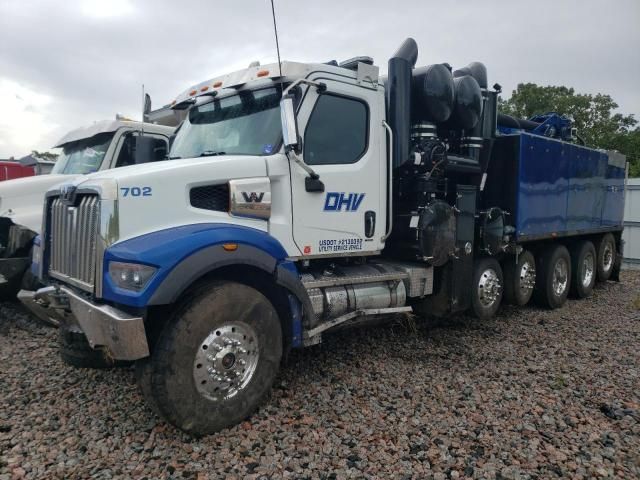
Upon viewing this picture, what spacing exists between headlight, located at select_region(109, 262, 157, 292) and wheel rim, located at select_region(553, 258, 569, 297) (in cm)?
672

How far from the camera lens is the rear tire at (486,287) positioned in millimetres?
6141

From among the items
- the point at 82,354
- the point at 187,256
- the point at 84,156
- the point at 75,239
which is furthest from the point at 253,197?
the point at 84,156

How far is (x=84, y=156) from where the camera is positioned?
7031mm

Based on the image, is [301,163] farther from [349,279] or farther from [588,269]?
[588,269]

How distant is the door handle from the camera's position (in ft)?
15.5

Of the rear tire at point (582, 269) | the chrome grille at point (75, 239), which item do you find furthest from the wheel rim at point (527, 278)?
the chrome grille at point (75, 239)

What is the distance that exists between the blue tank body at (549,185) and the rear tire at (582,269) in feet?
1.20

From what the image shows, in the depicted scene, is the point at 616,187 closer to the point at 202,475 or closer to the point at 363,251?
the point at 363,251

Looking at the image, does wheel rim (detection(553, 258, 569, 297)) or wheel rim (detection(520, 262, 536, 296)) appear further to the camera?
wheel rim (detection(553, 258, 569, 297))

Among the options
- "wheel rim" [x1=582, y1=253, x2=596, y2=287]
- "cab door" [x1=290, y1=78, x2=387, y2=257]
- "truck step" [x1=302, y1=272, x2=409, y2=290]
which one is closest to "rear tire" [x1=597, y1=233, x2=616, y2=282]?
"wheel rim" [x1=582, y1=253, x2=596, y2=287]

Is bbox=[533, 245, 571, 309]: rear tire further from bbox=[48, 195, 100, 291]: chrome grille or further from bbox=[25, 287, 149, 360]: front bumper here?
bbox=[48, 195, 100, 291]: chrome grille

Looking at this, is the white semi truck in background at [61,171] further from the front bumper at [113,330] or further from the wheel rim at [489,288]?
the wheel rim at [489,288]

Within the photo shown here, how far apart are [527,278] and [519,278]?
31 cm

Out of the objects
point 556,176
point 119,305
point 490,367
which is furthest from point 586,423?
point 556,176
